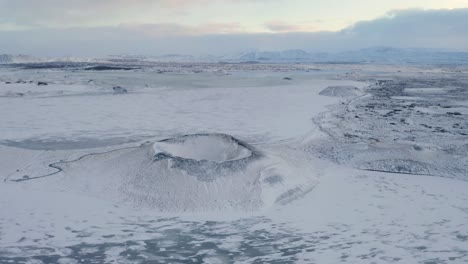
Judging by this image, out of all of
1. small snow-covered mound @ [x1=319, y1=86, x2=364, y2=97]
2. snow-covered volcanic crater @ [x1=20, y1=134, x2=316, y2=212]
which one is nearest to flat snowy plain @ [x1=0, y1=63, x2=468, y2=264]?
snow-covered volcanic crater @ [x1=20, y1=134, x2=316, y2=212]

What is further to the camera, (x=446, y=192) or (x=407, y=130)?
(x=407, y=130)

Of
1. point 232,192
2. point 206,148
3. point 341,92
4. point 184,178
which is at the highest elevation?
point 341,92

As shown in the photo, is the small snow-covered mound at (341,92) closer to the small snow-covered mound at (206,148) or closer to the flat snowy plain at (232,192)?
the flat snowy plain at (232,192)

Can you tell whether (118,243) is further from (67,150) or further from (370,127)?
(370,127)

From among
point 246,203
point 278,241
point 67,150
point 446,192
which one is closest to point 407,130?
point 446,192

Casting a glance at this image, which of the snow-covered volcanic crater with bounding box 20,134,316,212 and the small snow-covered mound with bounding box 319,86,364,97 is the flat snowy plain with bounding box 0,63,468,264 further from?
the small snow-covered mound with bounding box 319,86,364,97

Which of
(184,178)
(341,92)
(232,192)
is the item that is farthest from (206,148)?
(341,92)

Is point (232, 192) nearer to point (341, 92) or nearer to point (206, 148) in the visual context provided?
point (206, 148)

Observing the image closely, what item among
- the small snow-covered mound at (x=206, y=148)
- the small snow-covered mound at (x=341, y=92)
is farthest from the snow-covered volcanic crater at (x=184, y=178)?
the small snow-covered mound at (x=341, y=92)
